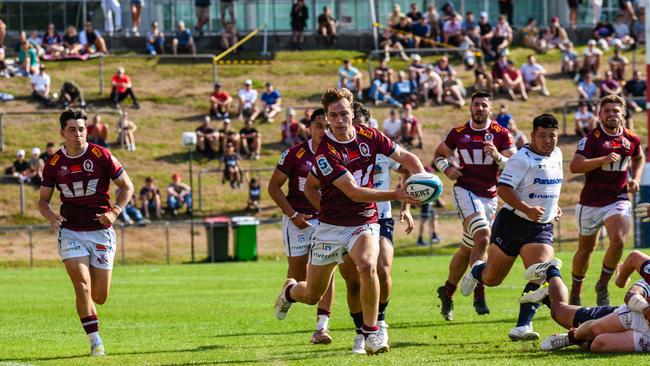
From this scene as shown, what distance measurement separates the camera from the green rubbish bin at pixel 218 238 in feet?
105

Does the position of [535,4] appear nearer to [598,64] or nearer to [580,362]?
[598,64]

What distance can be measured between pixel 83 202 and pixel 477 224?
4875 millimetres

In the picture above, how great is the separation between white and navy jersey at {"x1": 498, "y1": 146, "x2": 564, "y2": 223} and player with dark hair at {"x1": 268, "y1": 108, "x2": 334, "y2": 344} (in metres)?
1.98

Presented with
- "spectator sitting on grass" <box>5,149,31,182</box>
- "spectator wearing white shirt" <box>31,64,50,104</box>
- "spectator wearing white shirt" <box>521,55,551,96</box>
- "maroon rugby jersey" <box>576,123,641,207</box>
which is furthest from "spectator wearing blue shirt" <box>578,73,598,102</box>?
"maroon rugby jersey" <box>576,123,641,207</box>

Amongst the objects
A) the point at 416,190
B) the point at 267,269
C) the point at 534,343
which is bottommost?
the point at 267,269

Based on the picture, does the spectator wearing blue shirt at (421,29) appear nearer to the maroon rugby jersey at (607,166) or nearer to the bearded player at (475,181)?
the bearded player at (475,181)

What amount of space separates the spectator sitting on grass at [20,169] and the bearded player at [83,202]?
23.4 meters

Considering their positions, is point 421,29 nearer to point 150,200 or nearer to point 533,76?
point 533,76

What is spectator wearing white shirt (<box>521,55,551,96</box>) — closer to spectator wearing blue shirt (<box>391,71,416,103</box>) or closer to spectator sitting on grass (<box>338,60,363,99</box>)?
spectator wearing blue shirt (<box>391,71,416,103</box>)

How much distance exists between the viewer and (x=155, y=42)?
1820 inches

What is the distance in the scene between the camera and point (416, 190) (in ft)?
35.0

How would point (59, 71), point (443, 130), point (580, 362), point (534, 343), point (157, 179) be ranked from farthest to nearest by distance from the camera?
point (59, 71) < point (443, 130) < point (157, 179) < point (534, 343) < point (580, 362)

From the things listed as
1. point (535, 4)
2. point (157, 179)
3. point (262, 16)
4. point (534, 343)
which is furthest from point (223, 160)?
point (534, 343)

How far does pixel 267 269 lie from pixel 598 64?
21.7 metres
